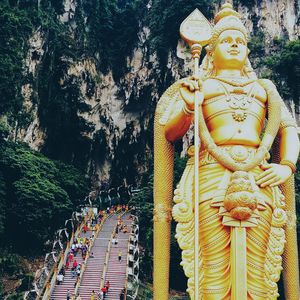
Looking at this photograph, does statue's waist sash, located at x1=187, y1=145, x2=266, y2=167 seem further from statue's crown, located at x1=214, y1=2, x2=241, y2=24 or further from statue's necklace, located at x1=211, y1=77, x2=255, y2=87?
statue's crown, located at x1=214, y1=2, x2=241, y2=24

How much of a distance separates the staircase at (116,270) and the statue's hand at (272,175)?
25.8 ft

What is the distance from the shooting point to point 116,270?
13195mm

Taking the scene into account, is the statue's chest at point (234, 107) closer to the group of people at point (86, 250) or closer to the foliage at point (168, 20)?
the group of people at point (86, 250)

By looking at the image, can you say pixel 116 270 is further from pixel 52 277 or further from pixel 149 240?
pixel 149 240

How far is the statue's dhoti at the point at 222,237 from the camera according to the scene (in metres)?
4.17

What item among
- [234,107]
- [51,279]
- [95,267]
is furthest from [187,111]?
[95,267]

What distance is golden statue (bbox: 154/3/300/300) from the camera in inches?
164

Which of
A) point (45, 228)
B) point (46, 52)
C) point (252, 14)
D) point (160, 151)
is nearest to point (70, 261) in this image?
point (45, 228)

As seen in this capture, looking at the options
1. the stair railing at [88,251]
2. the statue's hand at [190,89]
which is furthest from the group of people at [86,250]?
the statue's hand at [190,89]

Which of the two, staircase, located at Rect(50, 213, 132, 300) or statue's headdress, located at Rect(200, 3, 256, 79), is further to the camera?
staircase, located at Rect(50, 213, 132, 300)

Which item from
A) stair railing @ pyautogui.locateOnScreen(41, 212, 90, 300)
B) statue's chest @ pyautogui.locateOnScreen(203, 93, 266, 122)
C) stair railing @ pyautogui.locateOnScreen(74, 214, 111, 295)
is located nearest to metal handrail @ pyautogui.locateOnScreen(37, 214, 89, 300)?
stair railing @ pyautogui.locateOnScreen(41, 212, 90, 300)

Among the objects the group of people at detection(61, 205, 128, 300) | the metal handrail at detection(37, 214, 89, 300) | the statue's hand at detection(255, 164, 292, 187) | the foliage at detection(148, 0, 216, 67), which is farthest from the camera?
the foliage at detection(148, 0, 216, 67)

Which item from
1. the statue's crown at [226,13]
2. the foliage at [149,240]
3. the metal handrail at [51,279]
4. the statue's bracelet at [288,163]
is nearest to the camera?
the statue's bracelet at [288,163]

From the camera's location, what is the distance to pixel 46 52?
2203 centimetres
